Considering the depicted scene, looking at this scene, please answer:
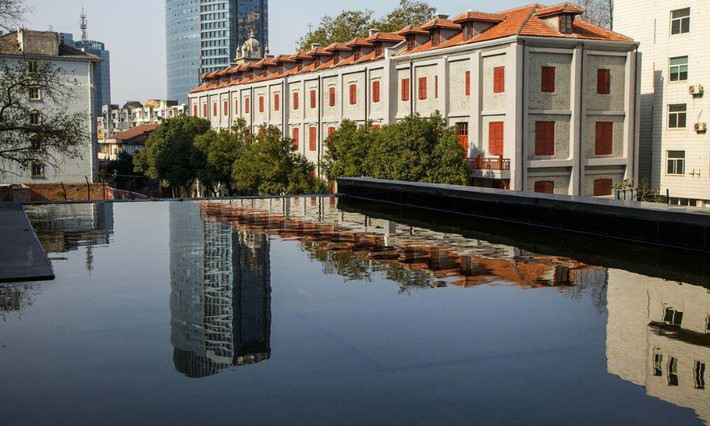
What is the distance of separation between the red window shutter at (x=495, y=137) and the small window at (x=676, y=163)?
9.14 metres

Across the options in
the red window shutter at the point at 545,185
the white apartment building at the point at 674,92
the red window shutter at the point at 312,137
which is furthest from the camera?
the red window shutter at the point at 312,137

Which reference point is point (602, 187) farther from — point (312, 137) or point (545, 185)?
point (312, 137)

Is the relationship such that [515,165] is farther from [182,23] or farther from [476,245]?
[182,23]

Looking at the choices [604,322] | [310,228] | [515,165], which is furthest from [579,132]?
[604,322]

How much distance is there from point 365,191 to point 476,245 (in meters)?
8.82

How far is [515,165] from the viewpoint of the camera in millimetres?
36188

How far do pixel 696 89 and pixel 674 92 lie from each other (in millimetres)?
2262

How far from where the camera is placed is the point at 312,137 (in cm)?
5528

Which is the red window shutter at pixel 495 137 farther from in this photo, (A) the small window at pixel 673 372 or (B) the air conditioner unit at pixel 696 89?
(A) the small window at pixel 673 372

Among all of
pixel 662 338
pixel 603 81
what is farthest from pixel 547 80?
pixel 662 338

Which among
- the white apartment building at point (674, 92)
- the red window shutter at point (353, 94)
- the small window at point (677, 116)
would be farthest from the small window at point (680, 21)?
the red window shutter at point (353, 94)

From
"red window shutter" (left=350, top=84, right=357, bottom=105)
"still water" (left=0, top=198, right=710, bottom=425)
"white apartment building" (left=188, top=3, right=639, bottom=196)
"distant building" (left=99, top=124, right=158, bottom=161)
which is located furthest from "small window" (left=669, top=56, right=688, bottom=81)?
"distant building" (left=99, top=124, right=158, bottom=161)

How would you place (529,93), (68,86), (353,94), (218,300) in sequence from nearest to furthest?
1. (218,300)
2. (529,93)
3. (353,94)
4. (68,86)

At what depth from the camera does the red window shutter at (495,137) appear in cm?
3722
